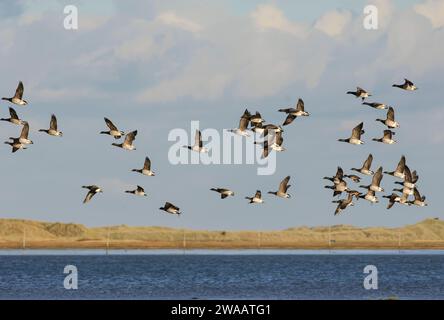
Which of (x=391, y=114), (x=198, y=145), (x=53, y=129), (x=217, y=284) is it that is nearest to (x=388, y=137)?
(x=391, y=114)

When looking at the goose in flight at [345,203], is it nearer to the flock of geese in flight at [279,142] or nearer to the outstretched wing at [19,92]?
the flock of geese in flight at [279,142]

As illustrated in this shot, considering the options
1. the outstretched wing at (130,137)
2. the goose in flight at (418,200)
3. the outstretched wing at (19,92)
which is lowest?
the goose in flight at (418,200)

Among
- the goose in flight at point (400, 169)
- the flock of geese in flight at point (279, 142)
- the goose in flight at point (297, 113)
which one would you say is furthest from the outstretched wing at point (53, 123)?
the goose in flight at point (400, 169)

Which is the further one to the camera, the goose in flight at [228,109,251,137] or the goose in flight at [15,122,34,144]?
the goose in flight at [15,122,34,144]

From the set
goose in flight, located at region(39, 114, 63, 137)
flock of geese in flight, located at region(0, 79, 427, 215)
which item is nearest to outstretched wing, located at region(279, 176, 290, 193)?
flock of geese in flight, located at region(0, 79, 427, 215)

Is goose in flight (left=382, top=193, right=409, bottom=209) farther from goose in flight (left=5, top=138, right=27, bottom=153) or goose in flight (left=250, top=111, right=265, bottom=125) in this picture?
goose in flight (left=5, top=138, right=27, bottom=153)

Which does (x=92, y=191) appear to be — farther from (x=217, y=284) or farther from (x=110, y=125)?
(x=217, y=284)

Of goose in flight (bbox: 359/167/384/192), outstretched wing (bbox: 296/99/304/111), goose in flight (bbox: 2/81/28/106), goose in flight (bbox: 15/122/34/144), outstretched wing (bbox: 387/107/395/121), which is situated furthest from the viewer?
goose in flight (bbox: 359/167/384/192)

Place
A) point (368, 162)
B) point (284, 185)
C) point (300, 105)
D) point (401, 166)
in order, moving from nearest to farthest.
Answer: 1. point (300, 105)
2. point (368, 162)
3. point (401, 166)
4. point (284, 185)

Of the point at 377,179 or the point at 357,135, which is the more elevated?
the point at 357,135
